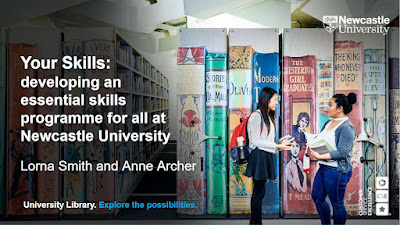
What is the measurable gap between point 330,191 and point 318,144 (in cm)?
42

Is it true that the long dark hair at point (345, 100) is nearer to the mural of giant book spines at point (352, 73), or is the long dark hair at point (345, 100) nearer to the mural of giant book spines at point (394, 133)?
the mural of giant book spines at point (352, 73)

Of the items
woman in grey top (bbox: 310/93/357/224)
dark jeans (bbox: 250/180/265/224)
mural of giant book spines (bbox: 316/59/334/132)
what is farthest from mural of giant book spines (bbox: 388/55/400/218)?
dark jeans (bbox: 250/180/265/224)

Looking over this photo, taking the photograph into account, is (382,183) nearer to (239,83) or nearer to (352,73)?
(352,73)

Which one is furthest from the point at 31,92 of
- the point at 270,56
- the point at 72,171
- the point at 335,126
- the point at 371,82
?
the point at 371,82

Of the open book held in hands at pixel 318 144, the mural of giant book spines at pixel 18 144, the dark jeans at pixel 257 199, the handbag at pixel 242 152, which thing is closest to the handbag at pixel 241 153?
the handbag at pixel 242 152

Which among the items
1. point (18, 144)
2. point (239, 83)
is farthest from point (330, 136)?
point (18, 144)

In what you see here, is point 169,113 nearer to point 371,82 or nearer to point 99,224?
point 99,224

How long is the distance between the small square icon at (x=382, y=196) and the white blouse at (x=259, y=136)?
1.04 metres

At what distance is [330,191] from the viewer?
2.62m

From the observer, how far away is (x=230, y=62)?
2.82m

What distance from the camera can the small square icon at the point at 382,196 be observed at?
109 inches

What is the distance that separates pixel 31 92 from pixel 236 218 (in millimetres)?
2230

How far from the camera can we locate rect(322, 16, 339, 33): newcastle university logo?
8.91 ft

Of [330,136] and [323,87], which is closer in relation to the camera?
[330,136]
